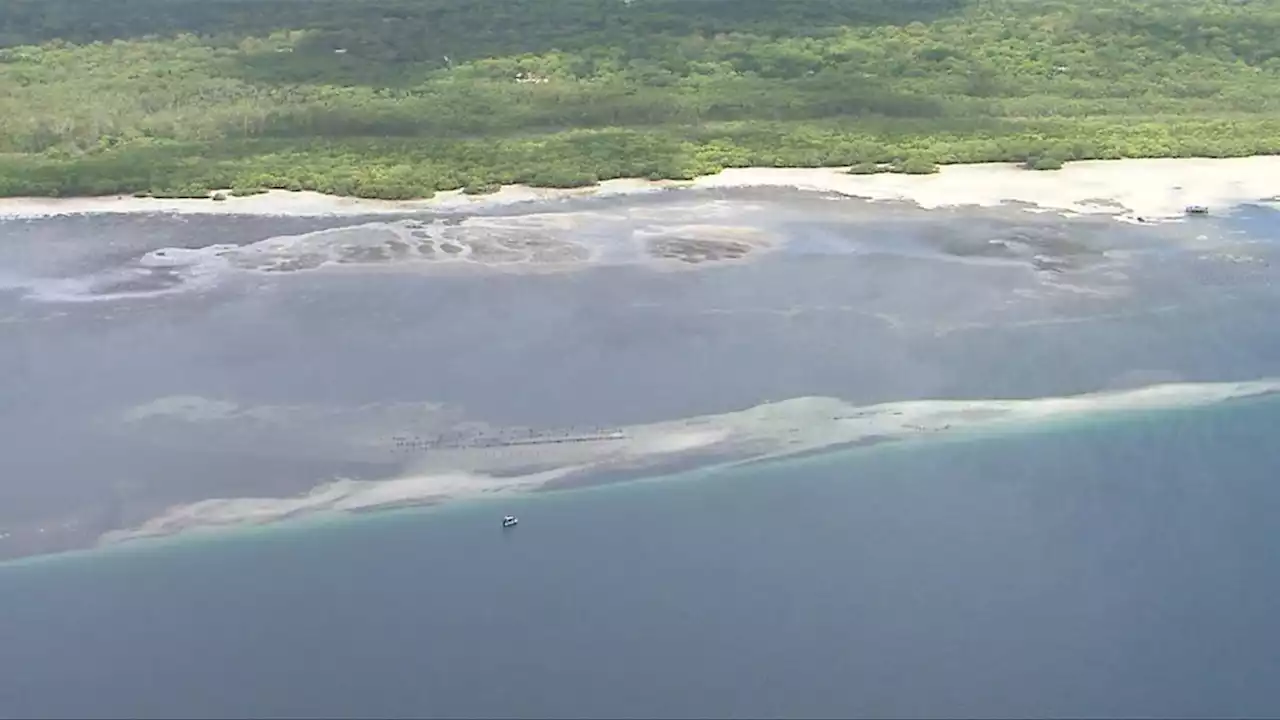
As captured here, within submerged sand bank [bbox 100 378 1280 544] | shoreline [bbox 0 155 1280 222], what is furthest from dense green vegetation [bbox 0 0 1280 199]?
submerged sand bank [bbox 100 378 1280 544]

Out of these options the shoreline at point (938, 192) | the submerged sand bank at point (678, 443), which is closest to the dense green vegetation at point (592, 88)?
the shoreline at point (938, 192)

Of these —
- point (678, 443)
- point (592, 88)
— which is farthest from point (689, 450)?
point (592, 88)

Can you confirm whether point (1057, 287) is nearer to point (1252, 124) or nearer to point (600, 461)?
point (600, 461)

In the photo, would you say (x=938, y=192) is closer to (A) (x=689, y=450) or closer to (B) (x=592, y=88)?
(B) (x=592, y=88)

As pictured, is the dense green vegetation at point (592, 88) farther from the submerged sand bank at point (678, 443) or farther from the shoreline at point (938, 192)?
the submerged sand bank at point (678, 443)

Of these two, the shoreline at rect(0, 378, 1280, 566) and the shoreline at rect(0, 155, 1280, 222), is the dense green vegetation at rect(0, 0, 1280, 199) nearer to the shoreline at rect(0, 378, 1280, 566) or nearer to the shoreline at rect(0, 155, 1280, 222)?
the shoreline at rect(0, 155, 1280, 222)
